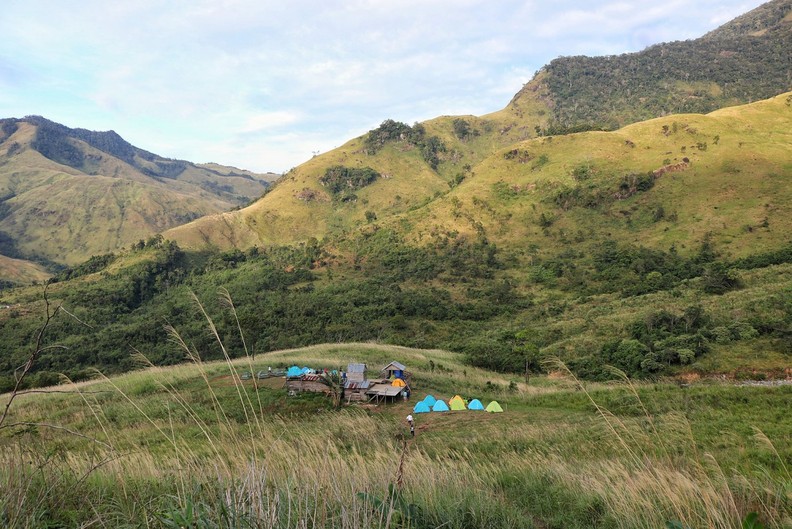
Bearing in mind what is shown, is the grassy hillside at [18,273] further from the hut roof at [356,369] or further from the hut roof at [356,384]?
the hut roof at [356,384]

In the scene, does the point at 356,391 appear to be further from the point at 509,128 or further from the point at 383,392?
the point at 509,128

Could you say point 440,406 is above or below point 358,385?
below

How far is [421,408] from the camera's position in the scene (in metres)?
16.7

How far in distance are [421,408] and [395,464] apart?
13.6 metres

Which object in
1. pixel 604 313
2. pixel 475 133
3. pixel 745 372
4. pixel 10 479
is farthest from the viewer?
pixel 475 133

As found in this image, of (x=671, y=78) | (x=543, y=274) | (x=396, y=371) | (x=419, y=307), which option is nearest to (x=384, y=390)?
(x=396, y=371)

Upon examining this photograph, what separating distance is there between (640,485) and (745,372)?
24.8 m

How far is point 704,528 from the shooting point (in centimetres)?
263

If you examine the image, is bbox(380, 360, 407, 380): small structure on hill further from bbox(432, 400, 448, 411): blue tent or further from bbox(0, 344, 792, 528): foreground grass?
bbox(432, 400, 448, 411): blue tent

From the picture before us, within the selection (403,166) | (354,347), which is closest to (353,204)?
(403,166)

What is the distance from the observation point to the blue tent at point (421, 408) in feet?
54.5

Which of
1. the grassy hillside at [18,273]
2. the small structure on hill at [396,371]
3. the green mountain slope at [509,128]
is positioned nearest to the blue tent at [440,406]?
the small structure on hill at [396,371]

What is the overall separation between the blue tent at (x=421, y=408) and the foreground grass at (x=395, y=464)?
0.85 m

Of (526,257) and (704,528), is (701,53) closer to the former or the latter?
(526,257)
